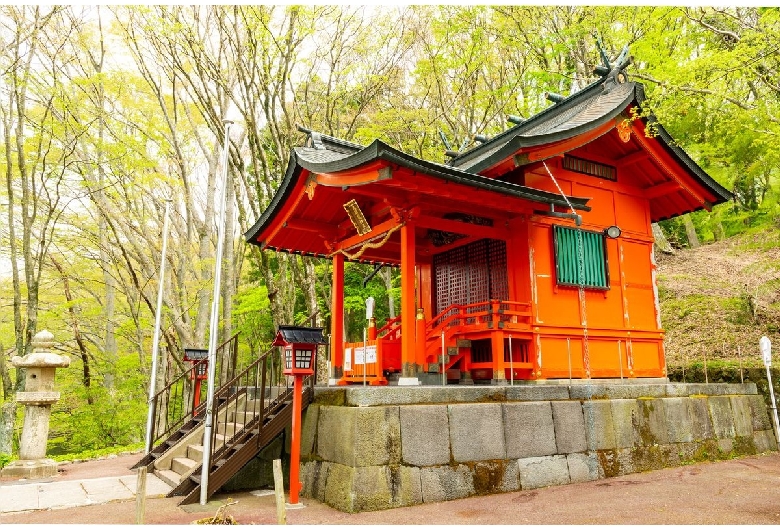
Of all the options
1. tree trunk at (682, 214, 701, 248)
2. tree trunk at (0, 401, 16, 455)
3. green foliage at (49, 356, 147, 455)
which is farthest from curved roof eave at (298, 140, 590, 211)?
A: tree trunk at (682, 214, 701, 248)

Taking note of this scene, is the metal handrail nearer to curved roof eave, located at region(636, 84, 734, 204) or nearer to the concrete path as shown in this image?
the concrete path

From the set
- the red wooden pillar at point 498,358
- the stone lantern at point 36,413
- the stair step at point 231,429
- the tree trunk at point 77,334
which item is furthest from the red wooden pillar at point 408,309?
the tree trunk at point 77,334

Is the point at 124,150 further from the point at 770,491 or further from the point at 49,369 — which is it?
the point at 770,491

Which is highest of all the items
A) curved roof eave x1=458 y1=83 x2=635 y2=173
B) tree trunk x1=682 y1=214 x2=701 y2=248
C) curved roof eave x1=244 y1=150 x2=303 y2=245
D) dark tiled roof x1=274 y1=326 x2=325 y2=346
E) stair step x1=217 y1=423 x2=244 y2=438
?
tree trunk x1=682 y1=214 x2=701 y2=248

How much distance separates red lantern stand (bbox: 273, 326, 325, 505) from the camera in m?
6.47

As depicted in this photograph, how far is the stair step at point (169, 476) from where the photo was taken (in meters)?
7.73

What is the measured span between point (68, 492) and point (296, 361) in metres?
4.41

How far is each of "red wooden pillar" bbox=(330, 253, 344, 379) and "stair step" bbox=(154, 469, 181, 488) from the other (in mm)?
3208

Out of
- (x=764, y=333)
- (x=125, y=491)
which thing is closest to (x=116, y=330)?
(x=125, y=491)

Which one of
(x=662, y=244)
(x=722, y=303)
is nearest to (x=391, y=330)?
(x=722, y=303)

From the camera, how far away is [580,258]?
9.58 meters

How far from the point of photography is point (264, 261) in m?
13.7

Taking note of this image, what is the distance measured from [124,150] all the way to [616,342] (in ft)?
44.8

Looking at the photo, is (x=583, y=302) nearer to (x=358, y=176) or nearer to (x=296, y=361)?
(x=358, y=176)
